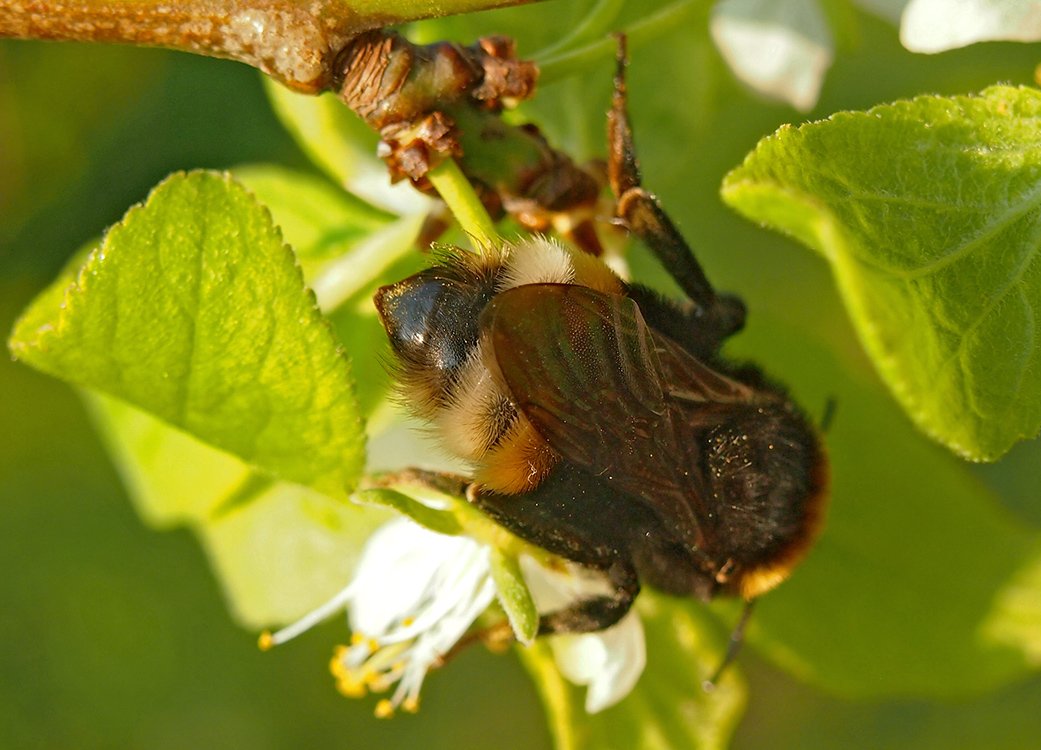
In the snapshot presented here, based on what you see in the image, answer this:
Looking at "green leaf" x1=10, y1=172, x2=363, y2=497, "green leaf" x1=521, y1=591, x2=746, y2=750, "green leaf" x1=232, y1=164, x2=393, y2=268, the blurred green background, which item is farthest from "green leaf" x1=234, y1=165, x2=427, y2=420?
the blurred green background

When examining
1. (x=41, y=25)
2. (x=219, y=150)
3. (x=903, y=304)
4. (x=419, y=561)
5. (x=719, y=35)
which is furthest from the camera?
(x=219, y=150)

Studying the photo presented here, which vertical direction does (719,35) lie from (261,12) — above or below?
below

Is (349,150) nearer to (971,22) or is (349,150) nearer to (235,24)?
(235,24)

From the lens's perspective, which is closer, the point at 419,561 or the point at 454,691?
the point at 419,561

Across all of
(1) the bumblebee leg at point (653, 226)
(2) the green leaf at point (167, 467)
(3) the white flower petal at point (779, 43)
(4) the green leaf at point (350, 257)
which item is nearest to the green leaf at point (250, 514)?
(2) the green leaf at point (167, 467)

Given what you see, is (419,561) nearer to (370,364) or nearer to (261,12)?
(370,364)

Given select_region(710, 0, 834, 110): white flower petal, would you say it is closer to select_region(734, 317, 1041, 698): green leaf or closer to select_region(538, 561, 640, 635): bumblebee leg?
select_region(734, 317, 1041, 698): green leaf

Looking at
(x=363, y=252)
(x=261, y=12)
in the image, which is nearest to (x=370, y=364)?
(x=363, y=252)
